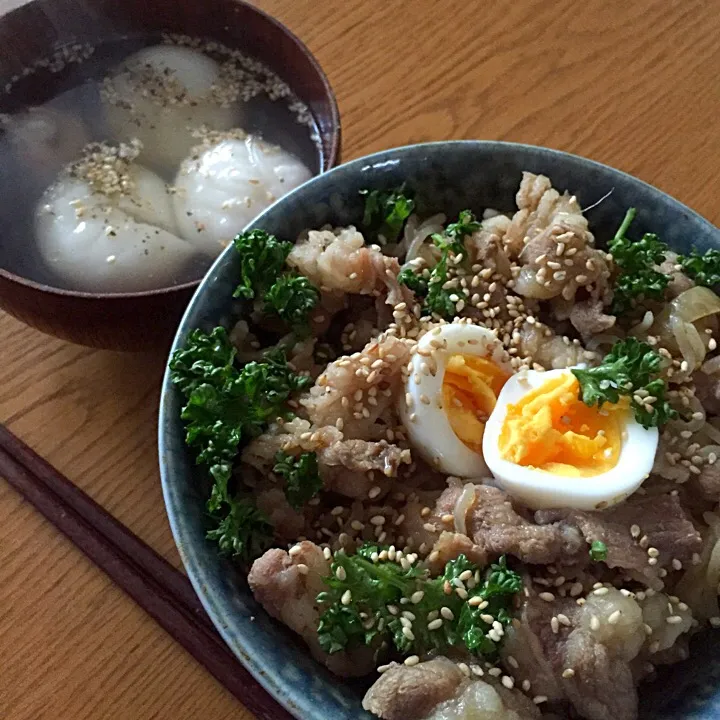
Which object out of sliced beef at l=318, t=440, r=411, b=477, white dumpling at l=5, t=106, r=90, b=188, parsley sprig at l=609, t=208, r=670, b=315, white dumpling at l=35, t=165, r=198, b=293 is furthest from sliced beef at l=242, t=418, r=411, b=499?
→ white dumpling at l=5, t=106, r=90, b=188

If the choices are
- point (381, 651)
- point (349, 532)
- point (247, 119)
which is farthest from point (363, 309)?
point (247, 119)

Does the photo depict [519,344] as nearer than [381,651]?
No

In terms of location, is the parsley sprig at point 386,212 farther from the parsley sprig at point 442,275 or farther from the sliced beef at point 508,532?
the sliced beef at point 508,532

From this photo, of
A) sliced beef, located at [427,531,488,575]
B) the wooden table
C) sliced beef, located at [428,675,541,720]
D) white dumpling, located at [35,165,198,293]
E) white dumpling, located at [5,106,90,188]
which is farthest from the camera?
white dumpling, located at [5,106,90,188]

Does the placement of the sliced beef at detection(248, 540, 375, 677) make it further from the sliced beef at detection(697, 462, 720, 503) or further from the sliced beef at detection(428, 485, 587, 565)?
the sliced beef at detection(697, 462, 720, 503)

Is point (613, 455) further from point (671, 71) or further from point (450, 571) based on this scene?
point (671, 71)
